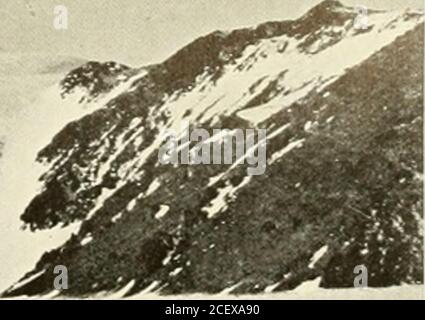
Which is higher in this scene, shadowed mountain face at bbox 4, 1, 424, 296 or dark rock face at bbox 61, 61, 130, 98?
dark rock face at bbox 61, 61, 130, 98

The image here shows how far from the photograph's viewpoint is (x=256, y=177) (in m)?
2.45

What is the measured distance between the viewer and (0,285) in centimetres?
242

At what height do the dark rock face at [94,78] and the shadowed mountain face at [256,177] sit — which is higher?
the dark rock face at [94,78]

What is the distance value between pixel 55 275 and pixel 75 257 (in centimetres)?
9

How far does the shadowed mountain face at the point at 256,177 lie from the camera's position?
238cm

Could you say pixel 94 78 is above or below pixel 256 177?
above

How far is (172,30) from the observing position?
251cm

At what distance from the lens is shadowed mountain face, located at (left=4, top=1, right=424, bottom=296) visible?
7.82ft

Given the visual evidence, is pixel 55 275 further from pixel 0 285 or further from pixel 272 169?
pixel 272 169
